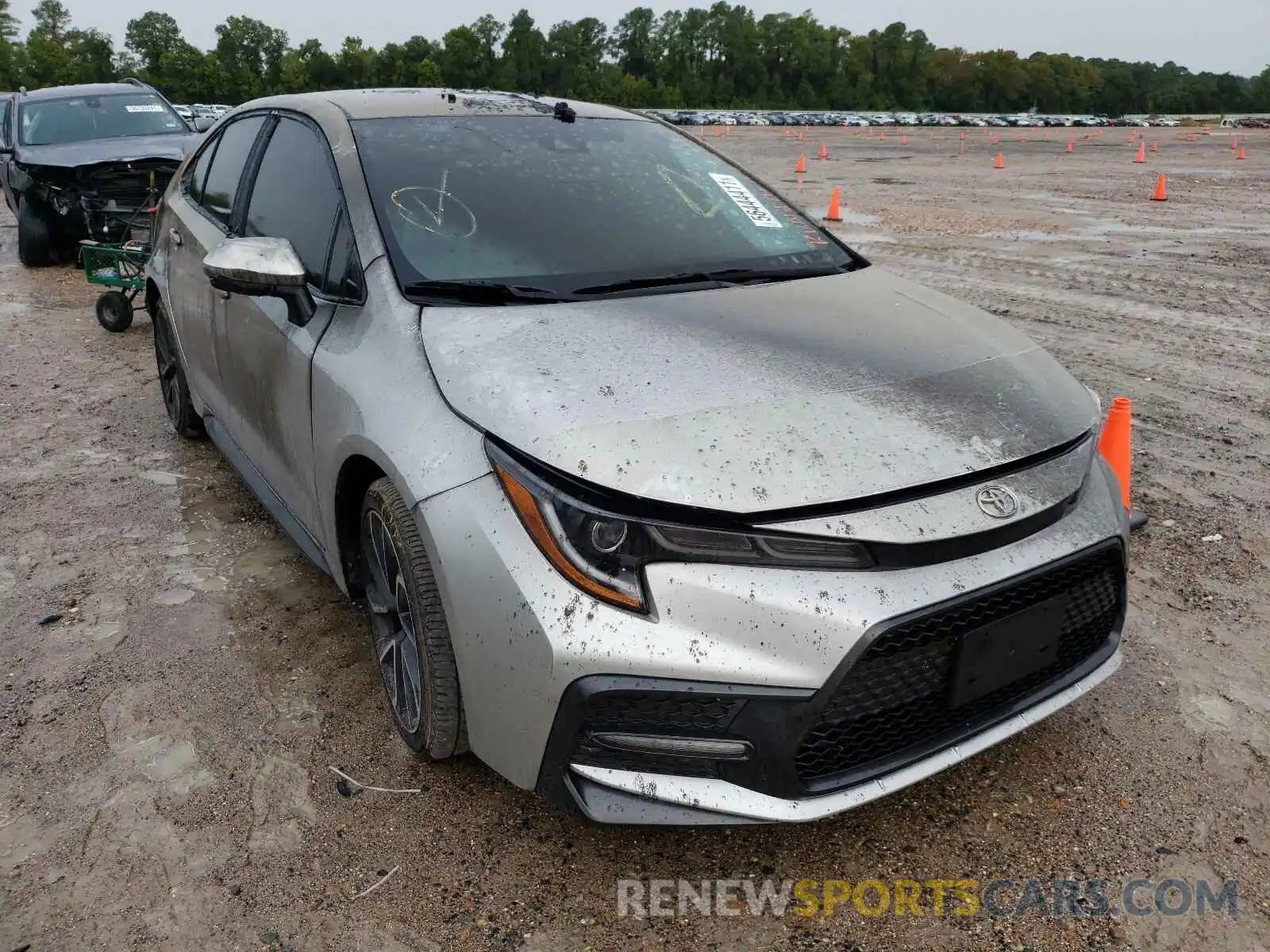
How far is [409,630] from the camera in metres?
2.49

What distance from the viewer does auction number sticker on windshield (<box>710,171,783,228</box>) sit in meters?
3.28

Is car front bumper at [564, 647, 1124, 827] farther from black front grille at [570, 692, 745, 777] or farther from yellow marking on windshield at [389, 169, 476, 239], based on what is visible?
yellow marking on windshield at [389, 169, 476, 239]

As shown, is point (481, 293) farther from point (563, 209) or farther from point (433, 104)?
point (433, 104)

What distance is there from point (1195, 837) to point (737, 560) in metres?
1.36

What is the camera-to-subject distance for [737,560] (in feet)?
6.24

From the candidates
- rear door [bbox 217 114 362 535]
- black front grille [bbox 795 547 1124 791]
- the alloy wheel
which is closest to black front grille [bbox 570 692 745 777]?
black front grille [bbox 795 547 1124 791]

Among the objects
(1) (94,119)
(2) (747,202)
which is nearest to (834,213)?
(1) (94,119)

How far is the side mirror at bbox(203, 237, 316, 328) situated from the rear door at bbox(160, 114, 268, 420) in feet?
2.48

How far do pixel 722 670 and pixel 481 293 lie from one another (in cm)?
125

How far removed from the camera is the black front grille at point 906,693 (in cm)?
194

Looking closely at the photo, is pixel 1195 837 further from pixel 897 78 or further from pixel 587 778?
pixel 897 78

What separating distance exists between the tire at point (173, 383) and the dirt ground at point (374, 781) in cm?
15

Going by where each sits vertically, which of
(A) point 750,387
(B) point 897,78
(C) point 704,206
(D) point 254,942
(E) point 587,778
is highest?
(B) point 897,78

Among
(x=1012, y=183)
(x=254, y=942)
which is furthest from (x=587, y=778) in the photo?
(x=1012, y=183)
